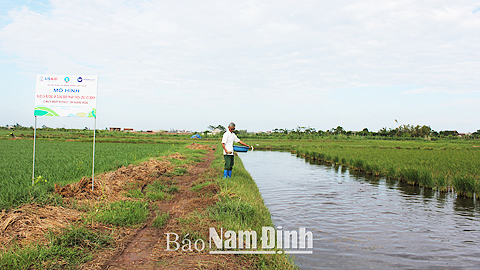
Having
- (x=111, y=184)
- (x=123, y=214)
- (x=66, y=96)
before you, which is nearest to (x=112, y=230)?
(x=123, y=214)

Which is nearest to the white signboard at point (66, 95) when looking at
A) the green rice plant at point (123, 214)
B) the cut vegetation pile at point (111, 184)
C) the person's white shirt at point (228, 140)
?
the cut vegetation pile at point (111, 184)

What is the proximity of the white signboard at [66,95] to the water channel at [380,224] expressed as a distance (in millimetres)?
5472

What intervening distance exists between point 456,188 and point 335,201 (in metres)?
4.58

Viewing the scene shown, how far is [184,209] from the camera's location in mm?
6285

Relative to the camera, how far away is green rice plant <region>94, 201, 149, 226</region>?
205 inches

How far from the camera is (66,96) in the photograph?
729 cm

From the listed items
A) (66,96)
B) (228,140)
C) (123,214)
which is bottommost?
(123,214)

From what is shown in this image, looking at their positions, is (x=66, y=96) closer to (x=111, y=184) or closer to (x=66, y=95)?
(x=66, y=95)

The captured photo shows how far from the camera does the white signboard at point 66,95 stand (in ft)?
23.5

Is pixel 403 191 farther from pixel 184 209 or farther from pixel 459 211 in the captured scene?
pixel 184 209

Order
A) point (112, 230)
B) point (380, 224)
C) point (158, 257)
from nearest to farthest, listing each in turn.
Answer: point (158, 257), point (112, 230), point (380, 224)

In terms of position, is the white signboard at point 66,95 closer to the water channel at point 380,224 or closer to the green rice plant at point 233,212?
the green rice plant at point 233,212

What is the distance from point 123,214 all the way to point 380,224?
6.11 m

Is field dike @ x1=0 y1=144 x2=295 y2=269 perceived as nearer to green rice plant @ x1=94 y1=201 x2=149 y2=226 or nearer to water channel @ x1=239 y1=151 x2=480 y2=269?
green rice plant @ x1=94 y1=201 x2=149 y2=226
